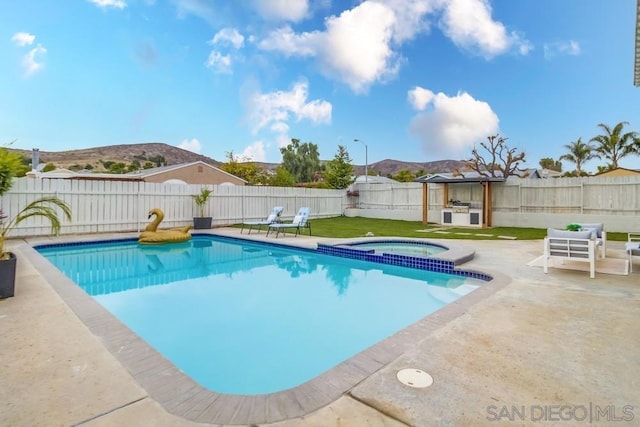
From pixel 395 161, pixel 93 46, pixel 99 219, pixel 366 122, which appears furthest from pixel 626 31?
pixel 395 161

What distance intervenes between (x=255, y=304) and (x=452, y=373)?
330cm

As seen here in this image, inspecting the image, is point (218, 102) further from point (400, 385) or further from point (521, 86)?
point (400, 385)

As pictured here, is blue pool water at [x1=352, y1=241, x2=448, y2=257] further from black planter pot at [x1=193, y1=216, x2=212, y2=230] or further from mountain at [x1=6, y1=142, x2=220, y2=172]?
mountain at [x1=6, y1=142, x2=220, y2=172]

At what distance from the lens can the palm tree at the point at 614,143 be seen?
2970cm

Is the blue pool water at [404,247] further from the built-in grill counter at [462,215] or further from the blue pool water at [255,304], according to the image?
the built-in grill counter at [462,215]

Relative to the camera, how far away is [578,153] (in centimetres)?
3438

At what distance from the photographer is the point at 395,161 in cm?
8331

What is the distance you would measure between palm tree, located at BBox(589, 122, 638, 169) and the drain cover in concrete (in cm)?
3746

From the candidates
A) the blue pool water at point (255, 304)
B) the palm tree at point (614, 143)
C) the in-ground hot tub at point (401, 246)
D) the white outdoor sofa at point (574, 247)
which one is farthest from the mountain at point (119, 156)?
the white outdoor sofa at point (574, 247)

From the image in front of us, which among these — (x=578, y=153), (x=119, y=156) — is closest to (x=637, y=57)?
(x=578, y=153)

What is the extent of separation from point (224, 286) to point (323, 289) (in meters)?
1.79

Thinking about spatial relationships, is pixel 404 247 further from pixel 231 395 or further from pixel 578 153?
pixel 578 153

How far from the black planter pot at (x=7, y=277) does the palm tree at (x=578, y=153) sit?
4061 centimetres

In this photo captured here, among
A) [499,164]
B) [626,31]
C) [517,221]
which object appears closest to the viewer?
[626,31]
